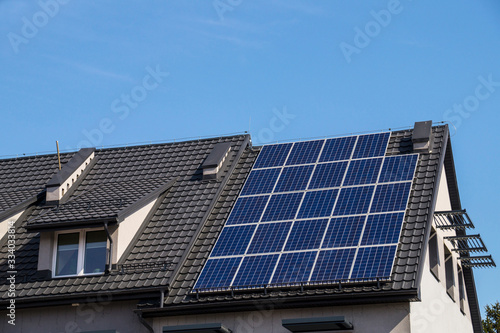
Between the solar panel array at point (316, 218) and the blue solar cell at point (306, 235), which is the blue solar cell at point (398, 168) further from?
the blue solar cell at point (306, 235)

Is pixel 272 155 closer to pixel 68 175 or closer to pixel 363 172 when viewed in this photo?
pixel 363 172

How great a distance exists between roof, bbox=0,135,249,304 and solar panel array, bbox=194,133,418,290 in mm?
1290

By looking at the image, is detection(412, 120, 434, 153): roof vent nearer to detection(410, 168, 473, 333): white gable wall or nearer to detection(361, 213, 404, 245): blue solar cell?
detection(410, 168, 473, 333): white gable wall

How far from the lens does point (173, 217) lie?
2505 cm

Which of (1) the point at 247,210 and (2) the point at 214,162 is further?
(2) the point at 214,162

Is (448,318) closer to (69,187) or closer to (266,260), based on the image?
(266,260)

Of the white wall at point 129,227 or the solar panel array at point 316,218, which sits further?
the white wall at point 129,227

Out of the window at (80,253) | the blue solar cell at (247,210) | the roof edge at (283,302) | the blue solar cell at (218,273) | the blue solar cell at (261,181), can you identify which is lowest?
the roof edge at (283,302)

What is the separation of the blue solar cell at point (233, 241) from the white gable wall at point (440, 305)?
502 cm

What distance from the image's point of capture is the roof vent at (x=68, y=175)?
26641mm

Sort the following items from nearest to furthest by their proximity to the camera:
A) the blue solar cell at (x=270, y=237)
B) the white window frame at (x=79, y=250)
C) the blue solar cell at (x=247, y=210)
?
the blue solar cell at (x=270, y=237) < the white window frame at (x=79, y=250) < the blue solar cell at (x=247, y=210)

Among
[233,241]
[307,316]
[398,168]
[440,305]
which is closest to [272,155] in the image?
[398,168]

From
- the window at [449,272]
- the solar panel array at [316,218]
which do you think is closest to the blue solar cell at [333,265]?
the solar panel array at [316,218]

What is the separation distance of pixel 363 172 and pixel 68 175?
991 cm
